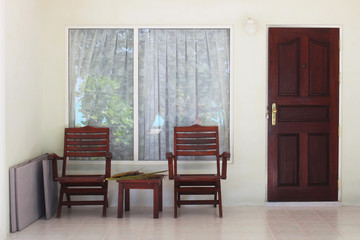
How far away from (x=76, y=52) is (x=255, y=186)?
2603 millimetres

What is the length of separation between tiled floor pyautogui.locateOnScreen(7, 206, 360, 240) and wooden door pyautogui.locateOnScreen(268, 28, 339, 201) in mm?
319

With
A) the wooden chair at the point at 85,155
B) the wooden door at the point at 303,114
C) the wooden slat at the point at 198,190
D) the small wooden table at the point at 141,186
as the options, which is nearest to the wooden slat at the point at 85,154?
the wooden chair at the point at 85,155

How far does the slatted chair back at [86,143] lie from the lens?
17.5 ft

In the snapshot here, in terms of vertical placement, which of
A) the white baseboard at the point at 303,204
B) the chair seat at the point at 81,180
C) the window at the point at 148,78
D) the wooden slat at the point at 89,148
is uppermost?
the window at the point at 148,78

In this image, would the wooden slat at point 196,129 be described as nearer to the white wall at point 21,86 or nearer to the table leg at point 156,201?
the table leg at point 156,201

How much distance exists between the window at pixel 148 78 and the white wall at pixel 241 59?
13 cm

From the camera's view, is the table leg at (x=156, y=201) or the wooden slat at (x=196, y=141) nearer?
the table leg at (x=156, y=201)

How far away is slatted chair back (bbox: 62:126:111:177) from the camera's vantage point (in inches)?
209

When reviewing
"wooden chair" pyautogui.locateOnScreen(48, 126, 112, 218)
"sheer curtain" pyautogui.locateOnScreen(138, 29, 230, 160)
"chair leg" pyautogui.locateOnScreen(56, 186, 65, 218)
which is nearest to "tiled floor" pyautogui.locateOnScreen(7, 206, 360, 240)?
"chair leg" pyautogui.locateOnScreen(56, 186, 65, 218)

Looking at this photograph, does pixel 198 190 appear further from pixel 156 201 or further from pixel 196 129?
pixel 196 129

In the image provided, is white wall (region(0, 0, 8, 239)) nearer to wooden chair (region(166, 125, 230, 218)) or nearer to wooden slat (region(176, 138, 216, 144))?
wooden chair (region(166, 125, 230, 218))

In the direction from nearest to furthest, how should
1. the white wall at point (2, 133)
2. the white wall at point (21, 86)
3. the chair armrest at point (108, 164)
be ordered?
the white wall at point (2, 133) → the white wall at point (21, 86) → the chair armrest at point (108, 164)

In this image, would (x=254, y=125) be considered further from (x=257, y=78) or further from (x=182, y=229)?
(x=182, y=229)

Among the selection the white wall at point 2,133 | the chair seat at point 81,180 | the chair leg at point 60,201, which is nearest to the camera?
the white wall at point 2,133
